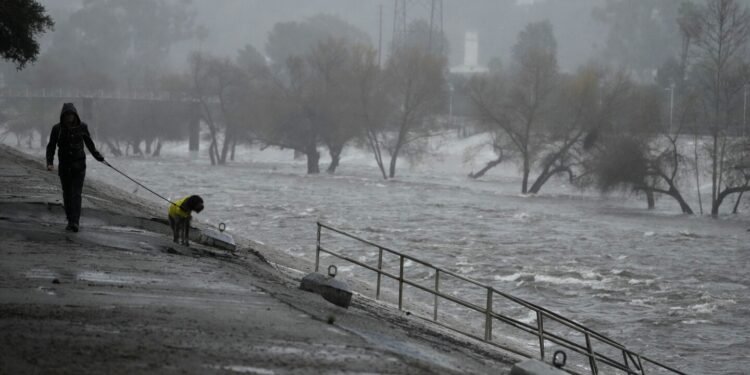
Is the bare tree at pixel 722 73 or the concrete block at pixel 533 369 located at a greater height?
the bare tree at pixel 722 73

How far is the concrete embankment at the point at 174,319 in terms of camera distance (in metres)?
9.09

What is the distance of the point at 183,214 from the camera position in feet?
54.6

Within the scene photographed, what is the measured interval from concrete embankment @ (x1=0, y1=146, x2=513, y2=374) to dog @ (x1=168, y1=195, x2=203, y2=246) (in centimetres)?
24

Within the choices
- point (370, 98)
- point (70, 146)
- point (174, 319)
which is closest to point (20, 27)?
point (70, 146)

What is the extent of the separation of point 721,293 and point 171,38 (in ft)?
585

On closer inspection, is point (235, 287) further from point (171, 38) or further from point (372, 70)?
point (171, 38)

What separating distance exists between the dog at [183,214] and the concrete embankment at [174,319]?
24 centimetres

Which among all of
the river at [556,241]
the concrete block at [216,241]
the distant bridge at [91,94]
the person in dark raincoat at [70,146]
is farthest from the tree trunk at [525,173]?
the distant bridge at [91,94]

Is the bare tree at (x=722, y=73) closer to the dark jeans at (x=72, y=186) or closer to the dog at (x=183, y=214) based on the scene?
the dog at (x=183, y=214)

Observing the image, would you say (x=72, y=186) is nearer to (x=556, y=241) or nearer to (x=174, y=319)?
(x=174, y=319)

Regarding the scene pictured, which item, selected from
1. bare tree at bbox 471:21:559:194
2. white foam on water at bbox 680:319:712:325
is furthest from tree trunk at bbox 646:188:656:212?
white foam on water at bbox 680:319:712:325

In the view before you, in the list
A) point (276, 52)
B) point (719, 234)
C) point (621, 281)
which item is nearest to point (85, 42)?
point (276, 52)

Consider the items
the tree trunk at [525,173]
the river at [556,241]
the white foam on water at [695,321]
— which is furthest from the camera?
the tree trunk at [525,173]

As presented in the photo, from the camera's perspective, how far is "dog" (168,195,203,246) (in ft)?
52.1
